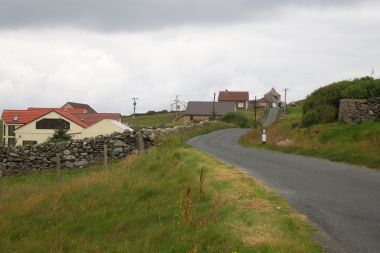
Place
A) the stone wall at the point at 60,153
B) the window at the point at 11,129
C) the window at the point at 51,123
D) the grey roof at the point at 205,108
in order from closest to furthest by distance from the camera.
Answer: the stone wall at the point at 60,153 → the window at the point at 51,123 → the window at the point at 11,129 → the grey roof at the point at 205,108

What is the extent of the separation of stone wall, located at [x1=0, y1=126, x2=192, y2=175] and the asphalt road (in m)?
8.48

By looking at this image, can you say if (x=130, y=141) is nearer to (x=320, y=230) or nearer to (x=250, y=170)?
(x=250, y=170)

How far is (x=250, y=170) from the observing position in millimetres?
15328

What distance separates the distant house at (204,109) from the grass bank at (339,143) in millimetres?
80551

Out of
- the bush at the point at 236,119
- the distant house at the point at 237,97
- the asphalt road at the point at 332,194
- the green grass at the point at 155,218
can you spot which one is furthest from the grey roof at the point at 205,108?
the green grass at the point at 155,218

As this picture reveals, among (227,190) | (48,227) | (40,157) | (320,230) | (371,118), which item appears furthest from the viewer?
(40,157)

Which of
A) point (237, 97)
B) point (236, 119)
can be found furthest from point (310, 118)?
point (237, 97)

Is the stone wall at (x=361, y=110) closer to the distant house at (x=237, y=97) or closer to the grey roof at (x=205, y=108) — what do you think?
the grey roof at (x=205, y=108)

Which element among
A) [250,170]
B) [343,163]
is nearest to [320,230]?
[250,170]

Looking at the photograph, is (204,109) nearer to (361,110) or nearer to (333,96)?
(333,96)

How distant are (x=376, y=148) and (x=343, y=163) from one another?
129cm

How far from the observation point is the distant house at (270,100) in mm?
140125

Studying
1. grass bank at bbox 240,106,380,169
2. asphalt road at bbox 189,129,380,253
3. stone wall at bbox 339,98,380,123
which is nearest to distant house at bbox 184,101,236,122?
grass bank at bbox 240,106,380,169

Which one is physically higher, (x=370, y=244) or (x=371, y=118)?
(x=371, y=118)
